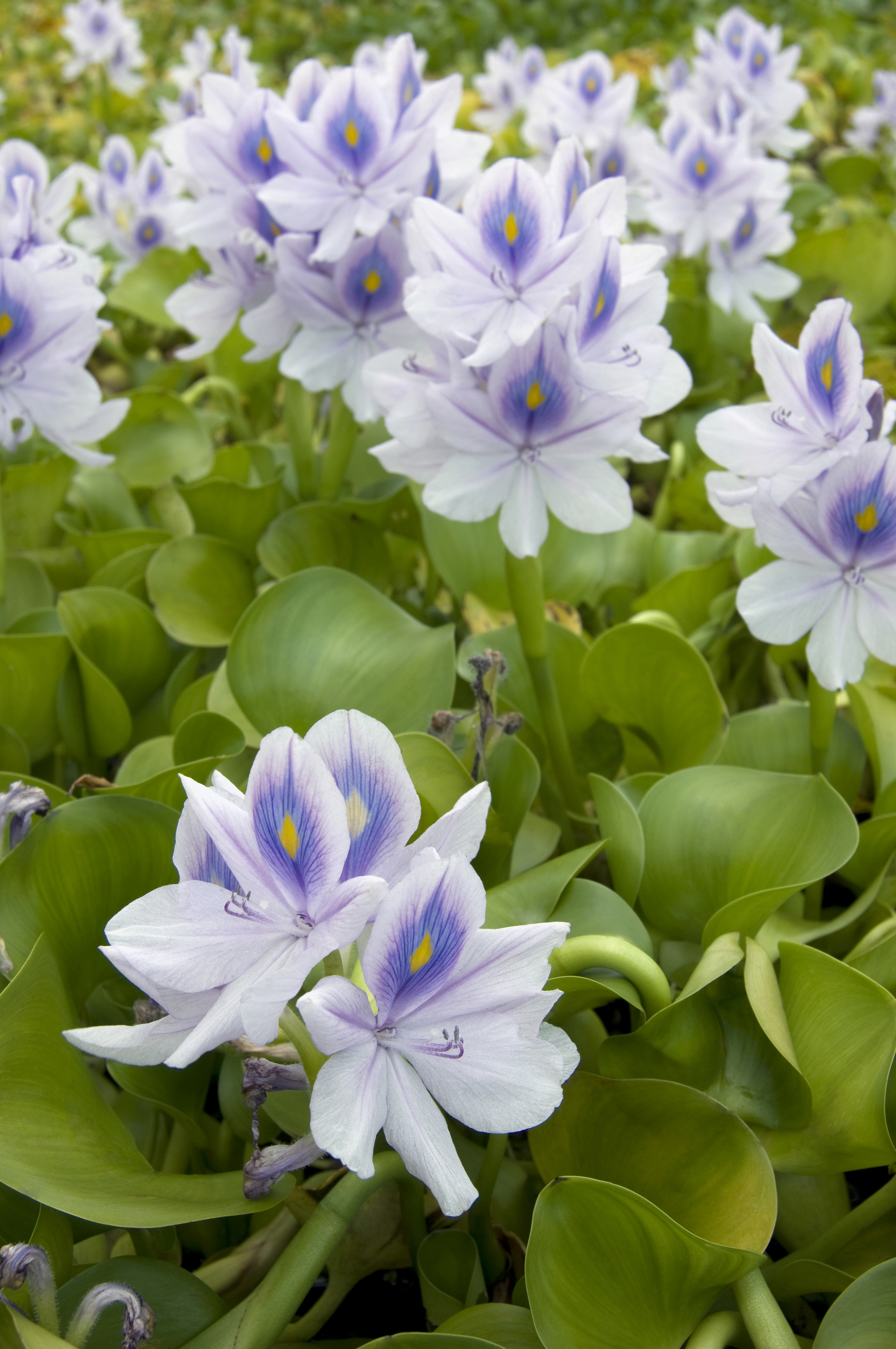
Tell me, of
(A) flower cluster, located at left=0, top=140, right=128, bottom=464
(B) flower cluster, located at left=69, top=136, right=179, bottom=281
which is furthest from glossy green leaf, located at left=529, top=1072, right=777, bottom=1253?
(B) flower cluster, located at left=69, top=136, right=179, bottom=281

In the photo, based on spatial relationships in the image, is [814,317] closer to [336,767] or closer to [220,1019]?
[336,767]

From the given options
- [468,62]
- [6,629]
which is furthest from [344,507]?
[468,62]

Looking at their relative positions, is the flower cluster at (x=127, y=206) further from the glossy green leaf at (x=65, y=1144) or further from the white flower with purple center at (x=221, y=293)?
the glossy green leaf at (x=65, y=1144)

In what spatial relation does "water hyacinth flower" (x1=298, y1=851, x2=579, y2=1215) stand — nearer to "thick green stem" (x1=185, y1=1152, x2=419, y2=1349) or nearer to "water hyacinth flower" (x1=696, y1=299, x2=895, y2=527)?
"thick green stem" (x1=185, y1=1152, x2=419, y2=1349)

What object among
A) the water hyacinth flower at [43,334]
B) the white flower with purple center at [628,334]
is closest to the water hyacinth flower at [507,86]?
the water hyacinth flower at [43,334]

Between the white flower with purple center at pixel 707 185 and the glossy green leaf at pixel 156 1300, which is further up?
the white flower with purple center at pixel 707 185

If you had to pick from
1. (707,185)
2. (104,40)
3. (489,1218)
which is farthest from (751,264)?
(104,40)

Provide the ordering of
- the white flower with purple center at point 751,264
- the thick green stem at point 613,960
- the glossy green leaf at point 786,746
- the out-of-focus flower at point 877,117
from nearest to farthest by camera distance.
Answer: the thick green stem at point 613,960
the glossy green leaf at point 786,746
the white flower with purple center at point 751,264
the out-of-focus flower at point 877,117
